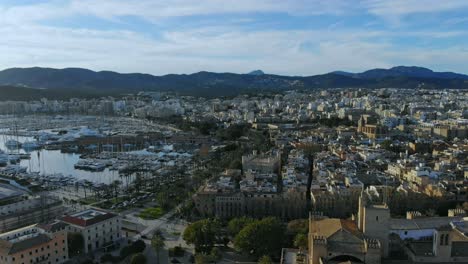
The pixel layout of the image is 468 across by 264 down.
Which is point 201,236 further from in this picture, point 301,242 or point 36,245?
point 36,245

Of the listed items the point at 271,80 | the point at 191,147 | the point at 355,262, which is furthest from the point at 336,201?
the point at 271,80

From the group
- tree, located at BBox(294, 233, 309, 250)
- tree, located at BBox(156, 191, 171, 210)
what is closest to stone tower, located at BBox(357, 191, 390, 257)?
tree, located at BBox(294, 233, 309, 250)

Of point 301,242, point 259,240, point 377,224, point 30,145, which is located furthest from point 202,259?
point 30,145

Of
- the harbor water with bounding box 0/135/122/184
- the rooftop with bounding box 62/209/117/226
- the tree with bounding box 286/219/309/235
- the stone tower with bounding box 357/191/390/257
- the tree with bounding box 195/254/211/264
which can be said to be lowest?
the harbor water with bounding box 0/135/122/184

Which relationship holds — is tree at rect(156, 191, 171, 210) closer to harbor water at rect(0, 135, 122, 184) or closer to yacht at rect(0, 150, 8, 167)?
harbor water at rect(0, 135, 122, 184)

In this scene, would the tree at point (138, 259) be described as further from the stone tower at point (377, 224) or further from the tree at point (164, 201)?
the stone tower at point (377, 224)

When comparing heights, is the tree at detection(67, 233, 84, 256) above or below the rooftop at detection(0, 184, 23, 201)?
below
